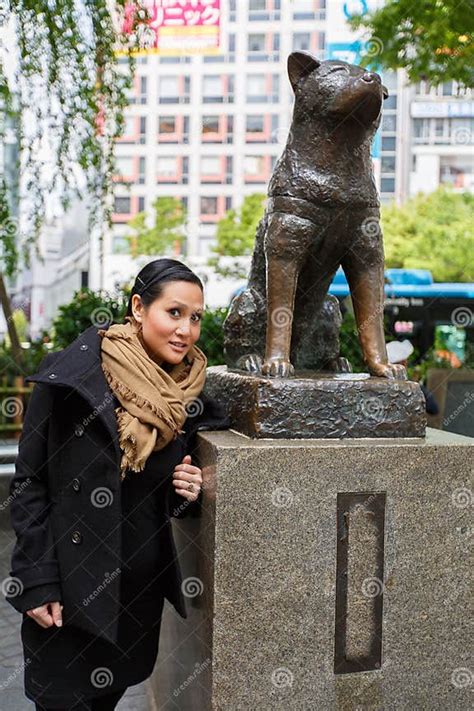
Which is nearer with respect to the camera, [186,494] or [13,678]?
[186,494]

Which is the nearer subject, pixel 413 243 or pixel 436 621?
pixel 436 621

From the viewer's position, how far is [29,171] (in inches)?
375

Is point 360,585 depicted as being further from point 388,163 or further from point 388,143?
point 388,163

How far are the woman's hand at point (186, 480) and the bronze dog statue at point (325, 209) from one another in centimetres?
48

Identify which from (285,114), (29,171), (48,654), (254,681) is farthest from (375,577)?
(285,114)

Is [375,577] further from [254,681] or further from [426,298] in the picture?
[426,298]

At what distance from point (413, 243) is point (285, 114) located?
8.37 metres
